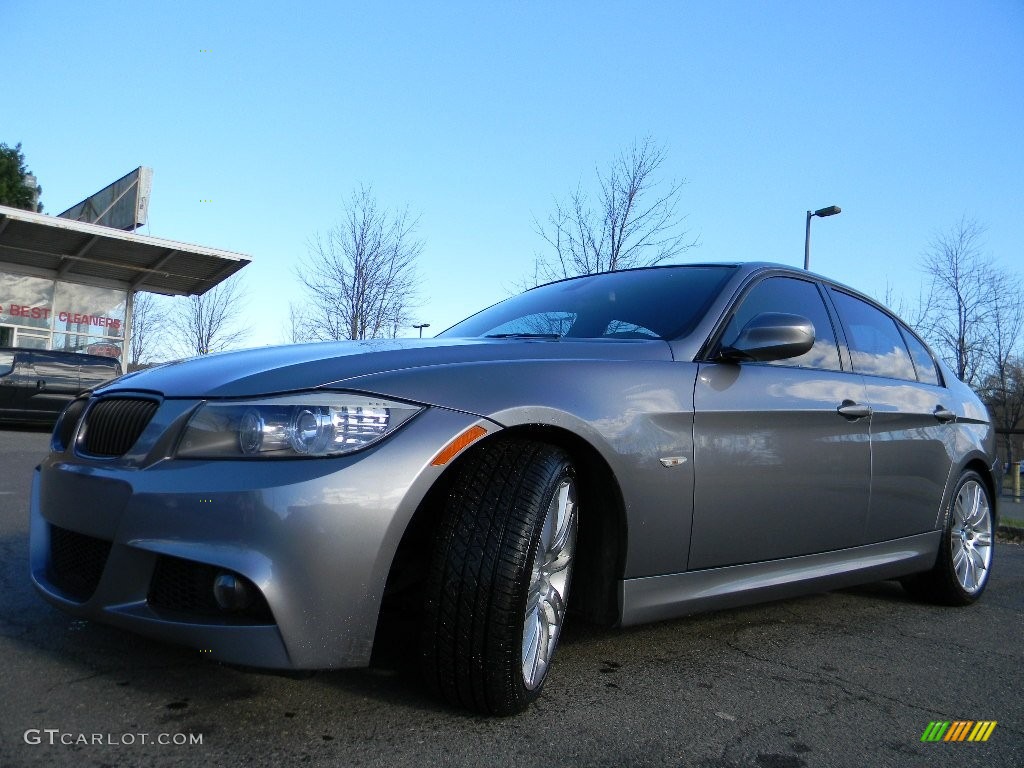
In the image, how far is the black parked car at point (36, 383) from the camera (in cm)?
1292

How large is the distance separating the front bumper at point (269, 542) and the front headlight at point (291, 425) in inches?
1.3

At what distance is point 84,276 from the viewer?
774 inches

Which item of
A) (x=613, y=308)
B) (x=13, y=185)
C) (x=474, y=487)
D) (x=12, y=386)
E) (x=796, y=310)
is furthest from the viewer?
(x=13, y=185)

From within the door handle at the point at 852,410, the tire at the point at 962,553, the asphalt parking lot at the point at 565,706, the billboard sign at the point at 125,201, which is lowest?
the asphalt parking lot at the point at 565,706

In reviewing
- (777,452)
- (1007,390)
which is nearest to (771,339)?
(777,452)

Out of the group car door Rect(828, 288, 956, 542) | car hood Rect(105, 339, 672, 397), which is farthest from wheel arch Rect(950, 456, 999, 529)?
car hood Rect(105, 339, 672, 397)

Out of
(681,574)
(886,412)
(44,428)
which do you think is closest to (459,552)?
(681,574)

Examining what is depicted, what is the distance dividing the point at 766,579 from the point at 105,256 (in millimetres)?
18672

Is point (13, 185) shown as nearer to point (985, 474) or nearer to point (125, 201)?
point (125, 201)

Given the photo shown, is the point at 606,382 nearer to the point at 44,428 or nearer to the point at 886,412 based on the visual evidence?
the point at 886,412

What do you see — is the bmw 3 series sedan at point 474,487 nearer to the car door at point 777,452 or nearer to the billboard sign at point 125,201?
the car door at point 777,452

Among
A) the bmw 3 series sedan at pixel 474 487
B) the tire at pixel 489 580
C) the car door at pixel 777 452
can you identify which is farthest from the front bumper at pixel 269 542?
the car door at pixel 777 452

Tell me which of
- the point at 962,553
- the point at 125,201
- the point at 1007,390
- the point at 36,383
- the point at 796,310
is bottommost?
the point at 962,553

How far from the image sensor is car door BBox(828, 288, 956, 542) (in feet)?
11.7
